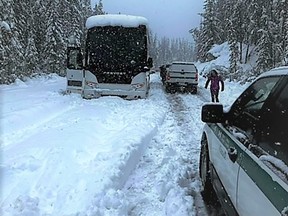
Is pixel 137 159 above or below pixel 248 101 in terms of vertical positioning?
below

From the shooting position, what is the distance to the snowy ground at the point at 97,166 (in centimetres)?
459

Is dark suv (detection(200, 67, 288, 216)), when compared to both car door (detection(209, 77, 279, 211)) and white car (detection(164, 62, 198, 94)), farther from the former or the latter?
white car (detection(164, 62, 198, 94))

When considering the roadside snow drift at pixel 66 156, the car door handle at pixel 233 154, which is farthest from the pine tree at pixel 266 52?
the car door handle at pixel 233 154

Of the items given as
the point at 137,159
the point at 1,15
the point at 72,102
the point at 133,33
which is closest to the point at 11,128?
the point at 137,159

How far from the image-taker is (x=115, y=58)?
16.6 meters

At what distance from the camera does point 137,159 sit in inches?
280

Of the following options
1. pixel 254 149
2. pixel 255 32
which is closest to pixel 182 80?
pixel 254 149

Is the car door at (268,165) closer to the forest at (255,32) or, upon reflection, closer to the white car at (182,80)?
the forest at (255,32)

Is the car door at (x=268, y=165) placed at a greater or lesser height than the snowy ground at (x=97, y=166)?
greater

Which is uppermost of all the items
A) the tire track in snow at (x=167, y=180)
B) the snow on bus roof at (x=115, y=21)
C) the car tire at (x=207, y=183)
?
the snow on bus roof at (x=115, y=21)

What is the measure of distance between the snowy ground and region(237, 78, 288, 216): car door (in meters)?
1.94

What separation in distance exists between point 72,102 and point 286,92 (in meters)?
13.0

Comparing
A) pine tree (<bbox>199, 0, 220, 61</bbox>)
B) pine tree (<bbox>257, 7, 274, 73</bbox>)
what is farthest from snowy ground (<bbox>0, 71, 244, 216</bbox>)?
pine tree (<bbox>199, 0, 220, 61</bbox>)

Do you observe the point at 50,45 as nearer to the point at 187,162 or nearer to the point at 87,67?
the point at 87,67
